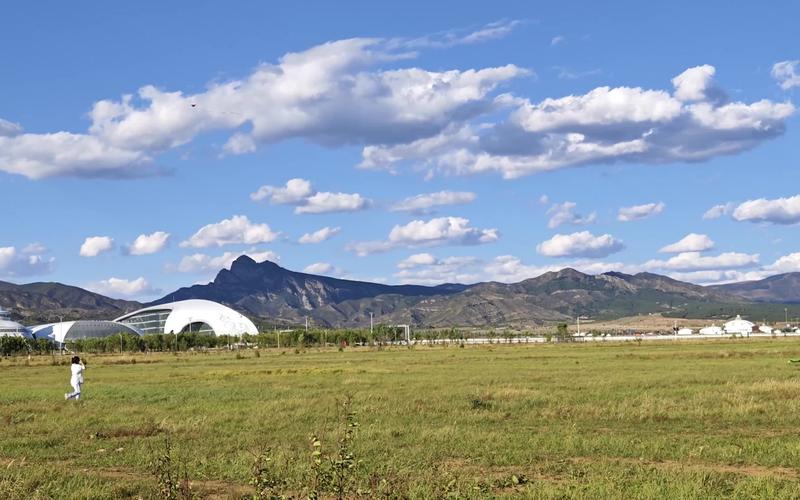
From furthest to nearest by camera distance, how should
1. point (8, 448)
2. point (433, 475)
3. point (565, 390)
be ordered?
1. point (565, 390)
2. point (8, 448)
3. point (433, 475)

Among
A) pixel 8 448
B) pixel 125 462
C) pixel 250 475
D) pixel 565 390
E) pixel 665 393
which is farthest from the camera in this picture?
pixel 565 390

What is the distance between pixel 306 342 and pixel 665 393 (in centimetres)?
15296

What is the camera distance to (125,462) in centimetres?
1928

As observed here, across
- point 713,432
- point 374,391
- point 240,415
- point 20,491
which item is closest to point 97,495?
point 20,491

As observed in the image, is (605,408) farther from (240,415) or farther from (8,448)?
(8,448)

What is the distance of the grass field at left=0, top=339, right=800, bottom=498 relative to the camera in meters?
15.4

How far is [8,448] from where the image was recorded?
861 inches

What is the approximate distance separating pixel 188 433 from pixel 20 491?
9.33 metres

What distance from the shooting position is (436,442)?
2138cm

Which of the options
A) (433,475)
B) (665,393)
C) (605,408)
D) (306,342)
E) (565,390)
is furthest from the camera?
(306,342)

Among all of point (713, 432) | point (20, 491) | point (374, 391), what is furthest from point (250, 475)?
point (374, 391)

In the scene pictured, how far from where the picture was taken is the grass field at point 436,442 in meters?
15.4

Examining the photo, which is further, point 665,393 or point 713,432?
point 665,393

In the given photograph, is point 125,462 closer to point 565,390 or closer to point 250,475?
point 250,475
